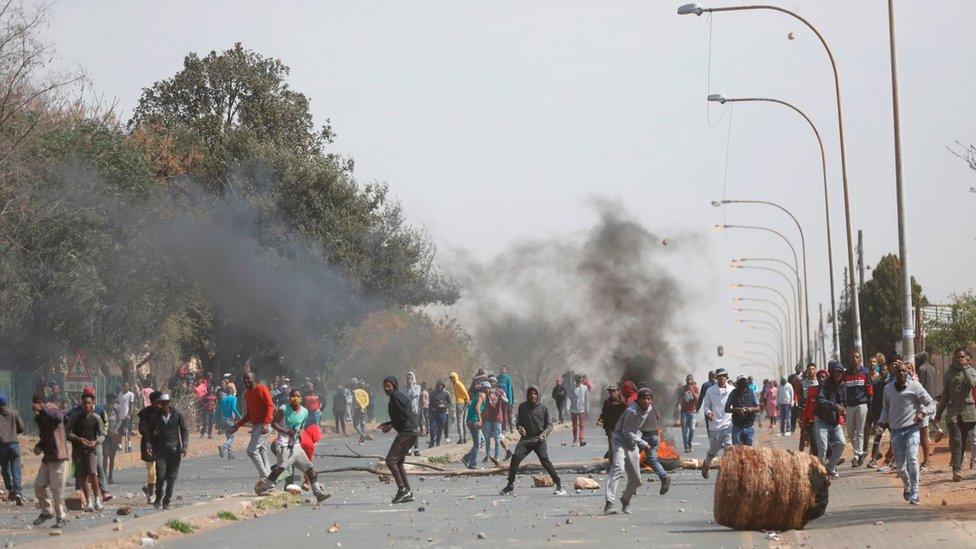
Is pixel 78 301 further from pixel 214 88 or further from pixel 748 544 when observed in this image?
pixel 748 544

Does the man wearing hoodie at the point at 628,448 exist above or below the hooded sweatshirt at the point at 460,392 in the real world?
below

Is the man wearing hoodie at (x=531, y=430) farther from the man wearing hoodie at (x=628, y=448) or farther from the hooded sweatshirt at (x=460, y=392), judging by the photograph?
the hooded sweatshirt at (x=460, y=392)

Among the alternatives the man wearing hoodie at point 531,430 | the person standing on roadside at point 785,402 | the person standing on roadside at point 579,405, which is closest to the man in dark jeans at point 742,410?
the man wearing hoodie at point 531,430

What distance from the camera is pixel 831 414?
914 inches

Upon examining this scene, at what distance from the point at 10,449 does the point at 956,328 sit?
114ft

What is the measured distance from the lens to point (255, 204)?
5616 cm

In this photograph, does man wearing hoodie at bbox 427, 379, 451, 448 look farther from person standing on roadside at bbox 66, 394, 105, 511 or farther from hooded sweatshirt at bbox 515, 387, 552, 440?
person standing on roadside at bbox 66, 394, 105, 511

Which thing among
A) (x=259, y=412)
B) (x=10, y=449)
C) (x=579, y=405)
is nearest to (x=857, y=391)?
(x=259, y=412)

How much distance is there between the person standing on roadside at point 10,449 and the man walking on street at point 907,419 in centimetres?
1157

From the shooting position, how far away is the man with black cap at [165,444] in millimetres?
20938

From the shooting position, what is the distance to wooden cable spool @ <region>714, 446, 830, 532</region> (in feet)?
52.5

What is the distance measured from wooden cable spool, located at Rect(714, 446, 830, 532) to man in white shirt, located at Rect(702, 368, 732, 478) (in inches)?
337

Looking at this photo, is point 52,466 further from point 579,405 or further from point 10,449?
point 579,405

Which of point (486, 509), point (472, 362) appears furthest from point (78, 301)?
point (472, 362)
